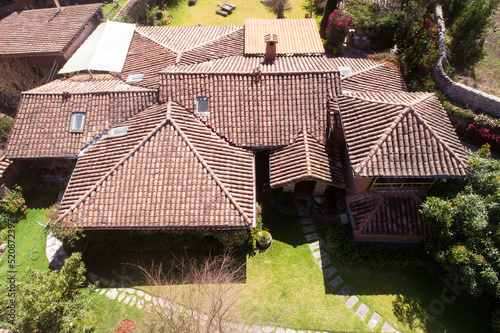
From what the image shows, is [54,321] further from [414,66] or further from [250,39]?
[414,66]

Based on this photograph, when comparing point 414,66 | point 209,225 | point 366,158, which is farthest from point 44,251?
point 414,66

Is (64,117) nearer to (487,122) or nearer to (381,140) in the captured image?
(381,140)

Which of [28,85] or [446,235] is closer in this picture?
[446,235]

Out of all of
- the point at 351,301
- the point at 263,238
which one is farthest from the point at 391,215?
the point at 263,238

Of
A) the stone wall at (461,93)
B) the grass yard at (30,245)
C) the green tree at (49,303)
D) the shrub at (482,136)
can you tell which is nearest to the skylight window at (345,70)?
the stone wall at (461,93)

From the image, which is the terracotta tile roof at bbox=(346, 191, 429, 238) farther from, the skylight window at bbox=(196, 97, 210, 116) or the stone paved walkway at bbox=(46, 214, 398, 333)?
the skylight window at bbox=(196, 97, 210, 116)

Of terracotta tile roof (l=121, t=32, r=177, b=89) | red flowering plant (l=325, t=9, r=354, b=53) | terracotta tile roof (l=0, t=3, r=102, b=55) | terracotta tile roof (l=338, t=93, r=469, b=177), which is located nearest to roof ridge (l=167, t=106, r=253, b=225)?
terracotta tile roof (l=121, t=32, r=177, b=89)
